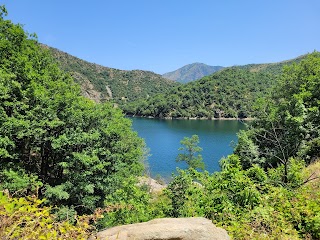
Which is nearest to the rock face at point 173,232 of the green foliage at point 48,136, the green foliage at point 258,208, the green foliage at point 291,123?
the green foliage at point 258,208

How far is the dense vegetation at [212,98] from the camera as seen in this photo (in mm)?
138438

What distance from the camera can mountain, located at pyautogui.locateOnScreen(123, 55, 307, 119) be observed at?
5448 inches

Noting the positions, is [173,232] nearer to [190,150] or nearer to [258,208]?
[258,208]

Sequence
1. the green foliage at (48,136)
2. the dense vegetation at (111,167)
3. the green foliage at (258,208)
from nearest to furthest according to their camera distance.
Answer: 1. the green foliage at (258,208)
2. the dense vegetation at (111,167)
3. the green foliage at (48,136)

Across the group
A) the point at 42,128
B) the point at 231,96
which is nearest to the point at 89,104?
the point at 42,128

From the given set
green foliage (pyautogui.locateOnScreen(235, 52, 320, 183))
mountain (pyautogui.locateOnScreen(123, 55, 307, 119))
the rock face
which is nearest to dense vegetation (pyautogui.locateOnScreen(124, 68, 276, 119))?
mountain (pyautogui.locateOnScreen(123, 55, 307, 119))

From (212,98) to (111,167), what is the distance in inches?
5327

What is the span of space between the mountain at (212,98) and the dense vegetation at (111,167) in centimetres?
11168

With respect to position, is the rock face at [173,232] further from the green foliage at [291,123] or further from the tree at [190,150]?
the tree at [190,150]

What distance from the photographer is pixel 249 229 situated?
5.70m

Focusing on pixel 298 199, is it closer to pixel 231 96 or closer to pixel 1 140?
pixel 1 140

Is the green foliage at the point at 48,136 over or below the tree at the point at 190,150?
over

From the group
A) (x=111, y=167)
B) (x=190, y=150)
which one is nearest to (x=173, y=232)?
(x=111, y=167)

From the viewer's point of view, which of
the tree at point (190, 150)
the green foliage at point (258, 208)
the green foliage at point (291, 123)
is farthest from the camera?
the tree at point (190, 150)
